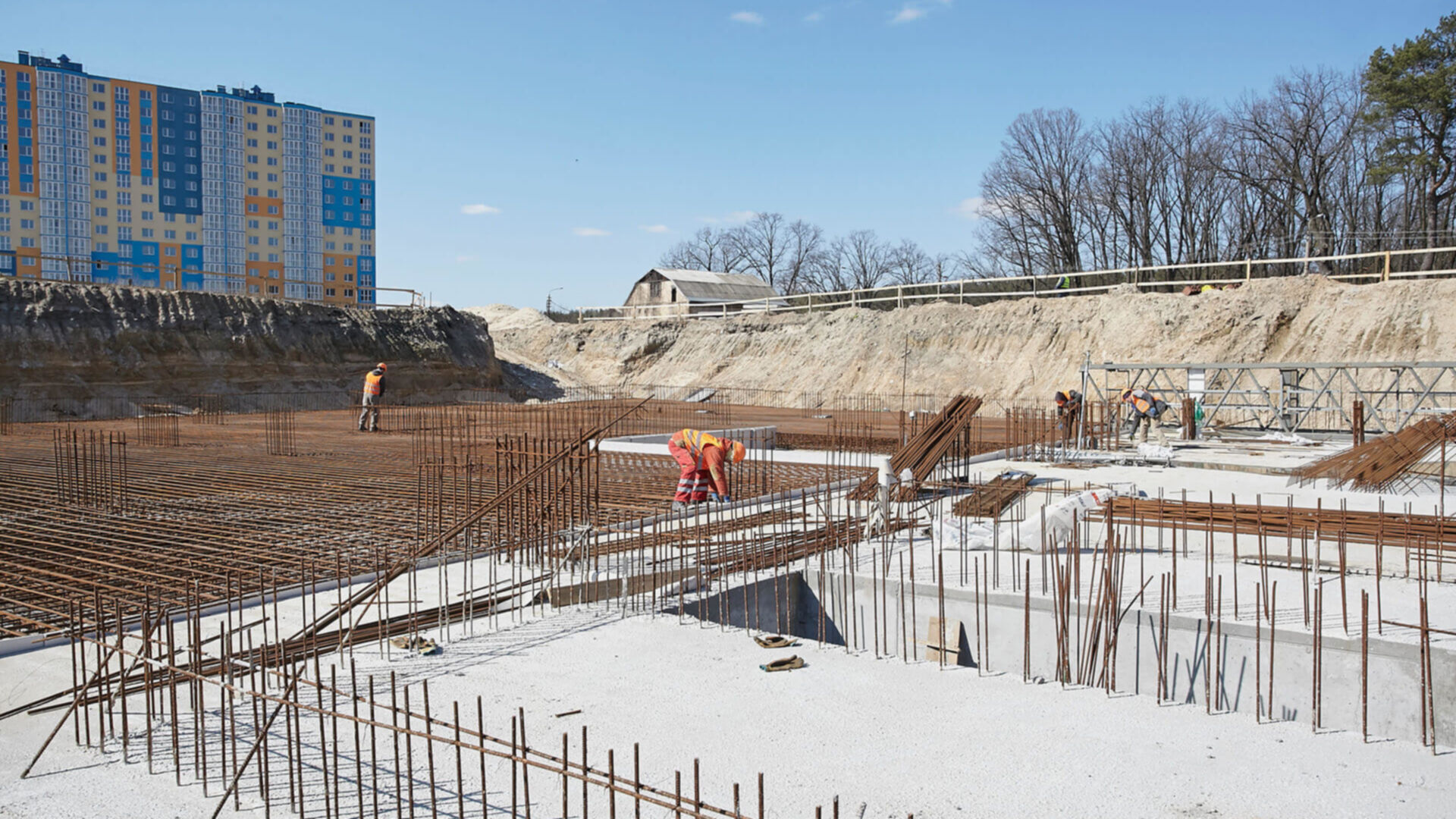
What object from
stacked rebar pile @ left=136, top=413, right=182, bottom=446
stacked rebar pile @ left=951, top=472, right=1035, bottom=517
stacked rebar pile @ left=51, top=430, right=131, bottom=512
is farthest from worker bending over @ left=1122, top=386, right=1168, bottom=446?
stacked rebar pile @ left=136, top=413, right=182, bottom=446

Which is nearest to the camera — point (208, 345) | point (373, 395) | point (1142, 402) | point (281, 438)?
point (1142, 402)

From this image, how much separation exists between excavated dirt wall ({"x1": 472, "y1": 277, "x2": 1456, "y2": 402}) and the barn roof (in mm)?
8150

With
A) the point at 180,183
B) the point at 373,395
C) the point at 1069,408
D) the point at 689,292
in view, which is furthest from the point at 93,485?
the point at 180,183

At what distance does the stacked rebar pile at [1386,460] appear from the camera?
11961mm

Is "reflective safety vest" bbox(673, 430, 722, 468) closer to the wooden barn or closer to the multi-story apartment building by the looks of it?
the wooden barn

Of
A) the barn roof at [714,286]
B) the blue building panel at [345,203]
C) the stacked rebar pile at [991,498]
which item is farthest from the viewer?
the blue building panel at [345,203]

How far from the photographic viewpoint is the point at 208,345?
3106 cm

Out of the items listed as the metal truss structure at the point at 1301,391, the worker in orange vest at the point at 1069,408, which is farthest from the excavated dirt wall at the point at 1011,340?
the worker in orange vest at the point at 1069,408

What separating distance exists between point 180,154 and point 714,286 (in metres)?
27.5

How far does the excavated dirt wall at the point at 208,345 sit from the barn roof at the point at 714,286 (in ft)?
52.3

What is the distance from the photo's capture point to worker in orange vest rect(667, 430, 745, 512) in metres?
9.55

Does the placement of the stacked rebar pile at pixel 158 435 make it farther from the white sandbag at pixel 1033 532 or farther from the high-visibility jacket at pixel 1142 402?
the high-visibility jacket at pixel 1142 402

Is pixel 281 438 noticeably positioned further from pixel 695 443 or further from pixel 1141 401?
pixel 1141 401

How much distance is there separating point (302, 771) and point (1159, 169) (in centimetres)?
4523
